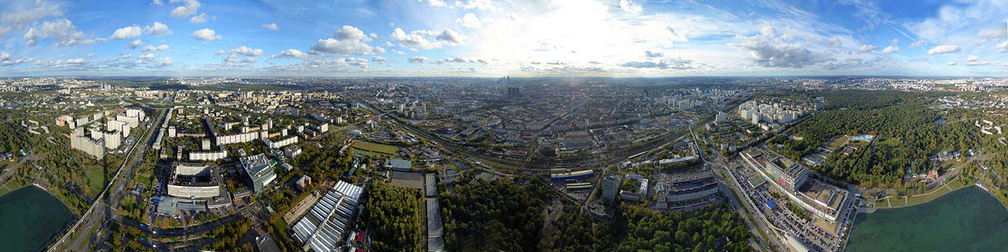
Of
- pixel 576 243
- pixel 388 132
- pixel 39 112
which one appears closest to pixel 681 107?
pixel 388 132

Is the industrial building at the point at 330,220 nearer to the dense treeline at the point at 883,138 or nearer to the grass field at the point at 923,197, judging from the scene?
the grass field at the point at 923,197

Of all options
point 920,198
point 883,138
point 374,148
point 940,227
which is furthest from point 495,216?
point 883,138

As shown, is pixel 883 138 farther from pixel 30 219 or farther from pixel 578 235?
pixel 30 219

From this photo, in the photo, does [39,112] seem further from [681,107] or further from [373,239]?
[681,107]

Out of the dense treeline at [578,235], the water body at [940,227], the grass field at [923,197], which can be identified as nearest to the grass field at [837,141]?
the grass field at [923,197]

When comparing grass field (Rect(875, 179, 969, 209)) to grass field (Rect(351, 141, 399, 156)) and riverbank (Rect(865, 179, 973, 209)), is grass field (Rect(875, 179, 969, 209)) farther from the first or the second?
grass field (Rect(351, 141, 399, 156))

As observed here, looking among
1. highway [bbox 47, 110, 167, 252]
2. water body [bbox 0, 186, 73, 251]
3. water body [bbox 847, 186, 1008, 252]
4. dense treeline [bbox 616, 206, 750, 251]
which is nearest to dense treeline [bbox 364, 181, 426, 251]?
dense treeline [bbox 616, 206, 750, 251]
